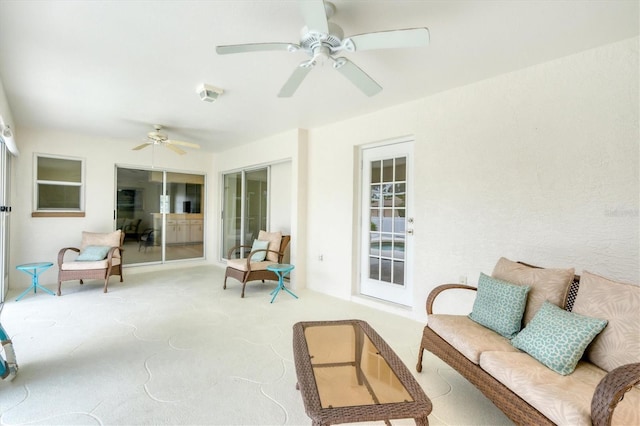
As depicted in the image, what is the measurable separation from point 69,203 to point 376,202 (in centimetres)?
509

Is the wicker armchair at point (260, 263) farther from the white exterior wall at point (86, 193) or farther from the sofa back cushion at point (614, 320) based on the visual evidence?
the sofa back cushion at point (614, 320)

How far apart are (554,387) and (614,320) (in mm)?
551

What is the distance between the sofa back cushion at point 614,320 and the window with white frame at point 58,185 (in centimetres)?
659

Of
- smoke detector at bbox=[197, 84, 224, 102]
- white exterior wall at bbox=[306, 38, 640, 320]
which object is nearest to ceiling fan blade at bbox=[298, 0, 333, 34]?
smoke detector at bbox=[197, 84, 224, 102]

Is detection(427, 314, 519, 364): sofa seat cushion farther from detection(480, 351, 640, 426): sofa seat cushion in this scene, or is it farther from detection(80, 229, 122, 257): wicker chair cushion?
detection(80, 229, 122, 257): wicker chair cushion

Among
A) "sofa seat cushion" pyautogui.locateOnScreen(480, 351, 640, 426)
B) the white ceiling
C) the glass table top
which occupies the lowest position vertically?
the glass table top

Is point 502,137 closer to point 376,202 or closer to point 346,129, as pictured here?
point 376,202

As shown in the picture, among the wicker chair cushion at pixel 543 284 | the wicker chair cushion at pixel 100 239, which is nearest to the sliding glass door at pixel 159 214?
the wicker chair cushion at pixel 100 239

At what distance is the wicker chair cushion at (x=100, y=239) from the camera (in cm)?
483

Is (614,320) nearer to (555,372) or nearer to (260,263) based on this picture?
(555,372)

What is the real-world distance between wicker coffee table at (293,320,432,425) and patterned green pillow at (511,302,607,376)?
2.49ft

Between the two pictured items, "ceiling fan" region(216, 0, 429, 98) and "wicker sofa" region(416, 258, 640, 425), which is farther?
"ceiling fan" region(216, 0, 429, 98)

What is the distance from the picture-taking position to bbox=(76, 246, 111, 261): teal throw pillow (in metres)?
4.51

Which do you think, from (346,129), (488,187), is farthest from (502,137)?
(346,129)
